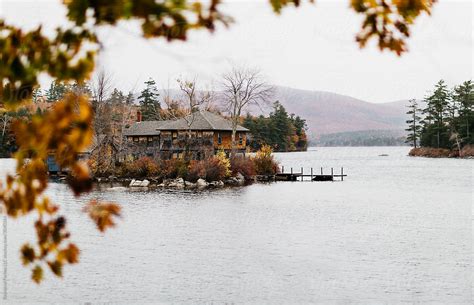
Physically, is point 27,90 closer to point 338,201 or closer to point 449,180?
point 338,201

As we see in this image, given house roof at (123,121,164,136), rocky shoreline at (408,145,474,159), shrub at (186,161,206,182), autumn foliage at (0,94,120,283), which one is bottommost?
shrub at (186,161,206,182)

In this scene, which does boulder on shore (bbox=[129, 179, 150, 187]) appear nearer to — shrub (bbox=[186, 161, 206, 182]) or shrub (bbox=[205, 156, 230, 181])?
shrub (bbox=[186, 161, 206, 182])

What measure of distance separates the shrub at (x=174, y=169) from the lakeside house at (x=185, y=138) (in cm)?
488

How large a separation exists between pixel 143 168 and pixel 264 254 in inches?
1285

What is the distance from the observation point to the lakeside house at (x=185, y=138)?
190ft

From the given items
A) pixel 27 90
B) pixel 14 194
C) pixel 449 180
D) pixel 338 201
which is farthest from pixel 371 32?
pixel 449 180

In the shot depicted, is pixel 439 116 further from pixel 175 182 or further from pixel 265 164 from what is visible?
pixel 175 182

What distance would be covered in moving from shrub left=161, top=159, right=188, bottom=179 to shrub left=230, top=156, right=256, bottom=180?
525 centimetres

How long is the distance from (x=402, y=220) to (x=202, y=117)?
34.7m

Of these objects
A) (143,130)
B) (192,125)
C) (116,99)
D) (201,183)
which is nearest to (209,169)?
(201,183)

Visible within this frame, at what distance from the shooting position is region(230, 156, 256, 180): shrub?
54000 mm

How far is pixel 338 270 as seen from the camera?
17844mm

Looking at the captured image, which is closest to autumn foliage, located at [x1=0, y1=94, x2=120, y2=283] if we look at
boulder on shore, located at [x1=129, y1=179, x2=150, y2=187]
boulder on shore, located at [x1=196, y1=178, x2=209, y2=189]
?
boulder on shore, located at [x1=129, y1=179, x2=150, y2=187]

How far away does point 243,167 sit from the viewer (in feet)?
178
